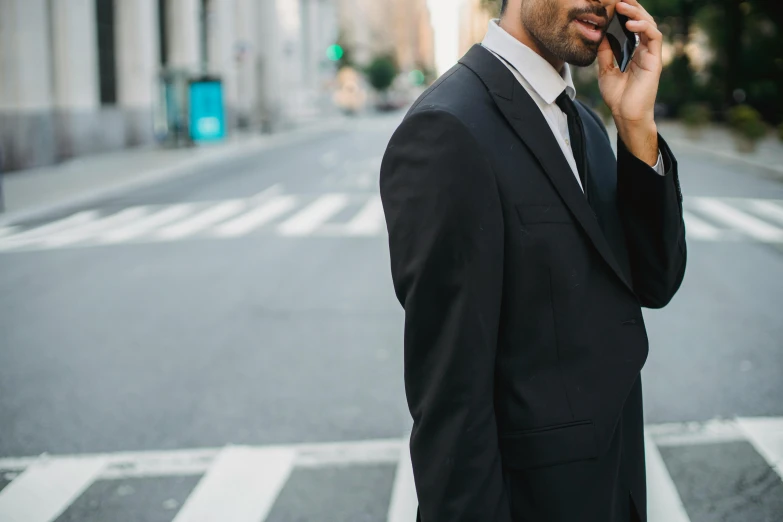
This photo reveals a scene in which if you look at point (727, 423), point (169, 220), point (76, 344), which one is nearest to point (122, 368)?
point (76, 344)

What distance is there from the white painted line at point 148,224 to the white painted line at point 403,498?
366 inches

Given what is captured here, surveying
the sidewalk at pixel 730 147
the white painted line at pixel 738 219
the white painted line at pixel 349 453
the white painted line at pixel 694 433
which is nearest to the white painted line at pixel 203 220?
the white painted line at pixel 738 219

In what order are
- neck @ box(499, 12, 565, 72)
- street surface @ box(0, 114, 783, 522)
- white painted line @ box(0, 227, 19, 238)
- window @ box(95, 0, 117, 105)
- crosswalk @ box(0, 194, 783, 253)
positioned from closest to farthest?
neck @ box(499, 12, 565, 72) → street surface @ box(0, 114, 783, 522) → crosswalk @ box(0, 194, 783, 253) → white painted line @ box(0, 227, 19, 238) → window @ box(95, 0, 117, 105)

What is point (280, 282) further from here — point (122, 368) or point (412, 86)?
point (412, 86)

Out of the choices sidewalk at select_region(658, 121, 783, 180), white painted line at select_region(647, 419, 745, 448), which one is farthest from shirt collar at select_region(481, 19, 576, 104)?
sidewalk at select_region(658, 121, 783, 180)

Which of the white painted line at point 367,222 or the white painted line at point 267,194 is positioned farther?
the white painted line at point 267,194

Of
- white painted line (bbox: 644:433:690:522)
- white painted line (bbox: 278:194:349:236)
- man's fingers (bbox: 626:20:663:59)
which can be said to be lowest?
white painted line (bbox: 278:194:349:236)

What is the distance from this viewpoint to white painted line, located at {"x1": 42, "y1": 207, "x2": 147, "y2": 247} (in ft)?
43.1

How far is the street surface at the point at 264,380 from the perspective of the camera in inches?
183

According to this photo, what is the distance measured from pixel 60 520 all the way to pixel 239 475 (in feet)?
3.12

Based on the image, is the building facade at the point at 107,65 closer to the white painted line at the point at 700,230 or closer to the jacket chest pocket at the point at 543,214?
the white painted line at the point at 700,230

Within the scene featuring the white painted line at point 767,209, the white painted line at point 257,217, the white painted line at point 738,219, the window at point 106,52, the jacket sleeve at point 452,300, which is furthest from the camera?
the window at point 106,52

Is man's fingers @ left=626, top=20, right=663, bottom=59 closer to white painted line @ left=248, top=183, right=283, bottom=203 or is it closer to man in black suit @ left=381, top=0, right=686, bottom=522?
man in black suit @ left=381, top=0, right=686, bottom=522

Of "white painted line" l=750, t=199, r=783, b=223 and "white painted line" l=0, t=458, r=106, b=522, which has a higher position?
"white painted line" l=0, t=458, r=106, b=522
